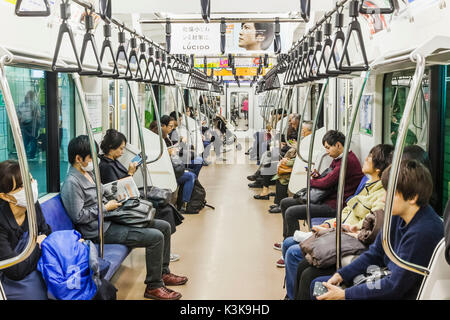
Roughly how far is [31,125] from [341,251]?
2601 millimetres

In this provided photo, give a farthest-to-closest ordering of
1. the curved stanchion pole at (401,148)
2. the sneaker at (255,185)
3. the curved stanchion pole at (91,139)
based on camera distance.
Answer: the sneaker at (255,185), the curved stanchion pole at (91,139), the curved stanchion pole at (401,148)

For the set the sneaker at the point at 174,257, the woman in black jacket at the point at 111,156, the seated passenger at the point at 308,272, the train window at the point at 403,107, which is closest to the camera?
the seated passenger at the point at 308,272

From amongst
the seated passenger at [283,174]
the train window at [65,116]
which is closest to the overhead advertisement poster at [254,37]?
the seated passenger at [283,174]

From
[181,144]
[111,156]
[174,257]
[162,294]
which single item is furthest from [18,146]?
[181,144]

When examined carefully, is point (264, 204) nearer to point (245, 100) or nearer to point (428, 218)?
point (428, 218)

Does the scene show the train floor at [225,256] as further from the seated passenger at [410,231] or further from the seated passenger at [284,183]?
the seated passenger at [410,231]

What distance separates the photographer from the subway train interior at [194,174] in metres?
2.51

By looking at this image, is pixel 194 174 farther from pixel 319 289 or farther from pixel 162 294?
pixel 319 289

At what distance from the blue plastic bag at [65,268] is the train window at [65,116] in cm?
188

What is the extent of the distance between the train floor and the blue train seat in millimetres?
437

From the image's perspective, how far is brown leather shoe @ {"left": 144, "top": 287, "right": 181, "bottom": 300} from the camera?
409 cm

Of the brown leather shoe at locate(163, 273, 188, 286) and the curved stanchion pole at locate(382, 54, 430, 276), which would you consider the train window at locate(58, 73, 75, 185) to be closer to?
the brown leather shoe at locate(163, 273, 188, 286)
